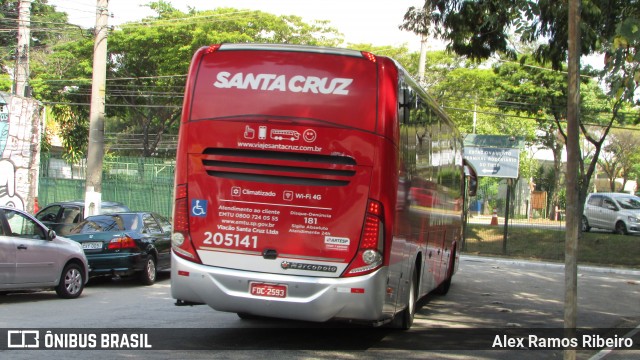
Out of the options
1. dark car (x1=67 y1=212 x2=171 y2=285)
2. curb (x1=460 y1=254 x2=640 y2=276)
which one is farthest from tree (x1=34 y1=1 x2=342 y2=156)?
dark car (x1=67 y1=212 x2=171 y2=285)

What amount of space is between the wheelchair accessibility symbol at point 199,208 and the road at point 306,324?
1.53 meters

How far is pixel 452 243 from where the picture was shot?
14.5m

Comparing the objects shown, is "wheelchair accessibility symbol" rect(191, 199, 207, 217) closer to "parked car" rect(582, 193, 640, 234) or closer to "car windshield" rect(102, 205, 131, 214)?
"car windshield" rect(102, 205, 131, 214)

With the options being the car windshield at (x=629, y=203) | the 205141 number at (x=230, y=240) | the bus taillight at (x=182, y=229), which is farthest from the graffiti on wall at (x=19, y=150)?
the car windshield at (x=629, y=203)

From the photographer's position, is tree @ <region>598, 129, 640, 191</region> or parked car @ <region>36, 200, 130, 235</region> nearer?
parked car @ <region>36, 200, 130, 235</region>

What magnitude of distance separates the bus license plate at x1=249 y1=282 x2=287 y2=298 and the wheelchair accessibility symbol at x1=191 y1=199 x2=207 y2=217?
982 millimetres

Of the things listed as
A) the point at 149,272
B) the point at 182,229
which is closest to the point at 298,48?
the point at 182,229

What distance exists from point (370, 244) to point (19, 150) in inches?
598

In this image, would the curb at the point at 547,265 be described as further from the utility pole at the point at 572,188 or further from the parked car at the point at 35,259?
the utility pole at the point at 572,188

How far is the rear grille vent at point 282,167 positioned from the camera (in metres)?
7.20

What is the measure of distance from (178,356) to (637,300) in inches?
443

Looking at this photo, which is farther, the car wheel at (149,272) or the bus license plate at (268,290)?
the car wheel at (149,272)

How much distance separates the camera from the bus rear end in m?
7.07

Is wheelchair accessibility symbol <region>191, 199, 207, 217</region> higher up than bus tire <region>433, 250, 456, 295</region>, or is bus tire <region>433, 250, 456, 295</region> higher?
wheelchair accessibility symbol <region>191, 199, 207, 217</region>
